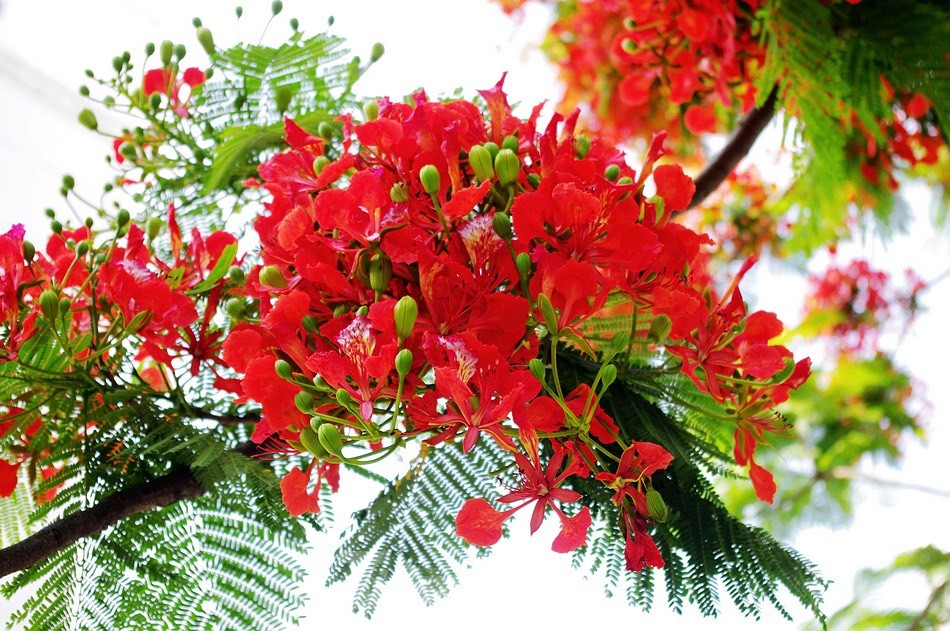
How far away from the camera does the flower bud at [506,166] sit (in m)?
0.42

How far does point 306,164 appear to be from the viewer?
48cm

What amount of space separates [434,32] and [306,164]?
1463 mm

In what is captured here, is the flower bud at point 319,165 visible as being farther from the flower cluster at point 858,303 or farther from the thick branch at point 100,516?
the flower cluster at point 858,303

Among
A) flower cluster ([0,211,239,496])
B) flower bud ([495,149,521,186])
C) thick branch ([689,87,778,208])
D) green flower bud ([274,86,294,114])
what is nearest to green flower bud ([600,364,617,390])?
flower bud ([495,149,521,186])

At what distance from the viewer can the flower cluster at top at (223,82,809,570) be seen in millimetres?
384

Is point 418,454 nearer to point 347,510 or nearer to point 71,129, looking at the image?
point 347,510

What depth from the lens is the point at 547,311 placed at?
385 mm

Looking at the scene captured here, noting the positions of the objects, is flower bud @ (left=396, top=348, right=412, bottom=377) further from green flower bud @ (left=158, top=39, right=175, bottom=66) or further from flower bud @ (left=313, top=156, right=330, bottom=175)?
green flower bud @ (left=158, top=39, right=175, bottom=66)

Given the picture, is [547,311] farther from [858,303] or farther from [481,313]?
[858,303]

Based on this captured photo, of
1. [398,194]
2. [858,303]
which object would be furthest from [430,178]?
[858,303]

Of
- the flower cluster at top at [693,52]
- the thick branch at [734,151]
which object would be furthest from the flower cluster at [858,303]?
the thick branch at [734,151]

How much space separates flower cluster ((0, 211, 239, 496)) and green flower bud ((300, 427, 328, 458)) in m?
0.12

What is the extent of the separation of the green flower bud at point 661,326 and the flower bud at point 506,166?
0.10 m

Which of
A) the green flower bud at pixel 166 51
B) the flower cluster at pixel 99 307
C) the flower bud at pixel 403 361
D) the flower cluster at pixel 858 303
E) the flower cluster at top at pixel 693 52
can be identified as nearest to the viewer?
the flower bud at pixel 403 361
